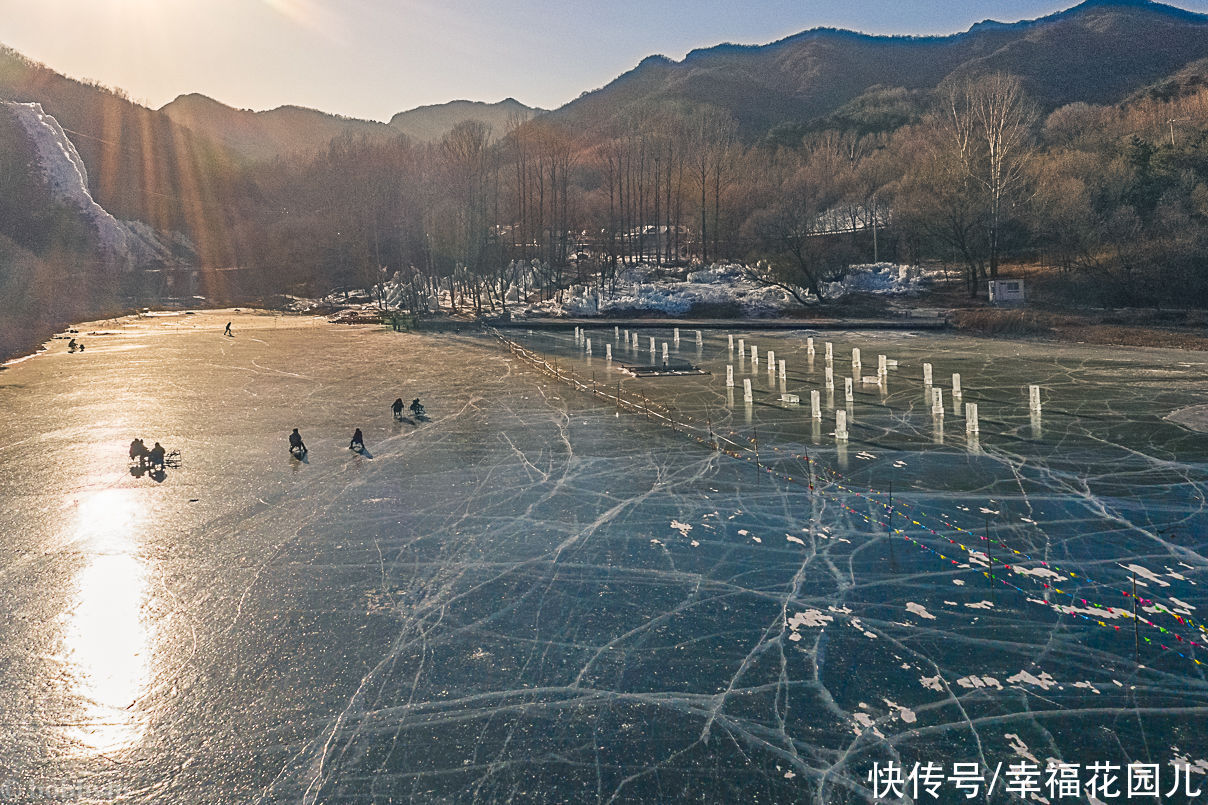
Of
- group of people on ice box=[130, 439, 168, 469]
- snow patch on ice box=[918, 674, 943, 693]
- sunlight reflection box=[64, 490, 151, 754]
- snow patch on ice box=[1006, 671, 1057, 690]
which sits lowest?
snow patch on ice box=[1006, 671, 1057, 690]

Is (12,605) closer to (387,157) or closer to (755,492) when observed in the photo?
(755,492)

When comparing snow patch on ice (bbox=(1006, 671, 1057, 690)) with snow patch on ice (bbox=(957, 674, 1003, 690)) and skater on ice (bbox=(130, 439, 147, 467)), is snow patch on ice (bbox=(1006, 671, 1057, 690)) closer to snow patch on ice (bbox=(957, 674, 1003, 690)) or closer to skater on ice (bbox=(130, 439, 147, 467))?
snow patch on ice (bbox=(957, 674, 1003, 690))

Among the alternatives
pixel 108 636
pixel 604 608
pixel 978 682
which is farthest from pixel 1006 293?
pixel 108 636

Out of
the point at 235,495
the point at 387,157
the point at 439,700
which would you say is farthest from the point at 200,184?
the point at 439,700

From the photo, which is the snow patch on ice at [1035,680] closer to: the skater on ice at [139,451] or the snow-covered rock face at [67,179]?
the skater on ice at [139,451]

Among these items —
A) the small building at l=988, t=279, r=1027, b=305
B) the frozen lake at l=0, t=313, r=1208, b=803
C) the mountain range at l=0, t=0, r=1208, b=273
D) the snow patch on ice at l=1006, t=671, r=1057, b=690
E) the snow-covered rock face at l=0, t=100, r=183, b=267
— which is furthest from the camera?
the mountain range at l=0, t=0, r=1208, b=273

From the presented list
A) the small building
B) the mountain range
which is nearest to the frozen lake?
the small building

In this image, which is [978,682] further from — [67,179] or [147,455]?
[67,179]
